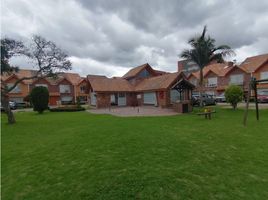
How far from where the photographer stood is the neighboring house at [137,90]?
2467 cm

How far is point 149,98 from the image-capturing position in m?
27.7

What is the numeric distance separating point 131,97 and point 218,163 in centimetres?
2703

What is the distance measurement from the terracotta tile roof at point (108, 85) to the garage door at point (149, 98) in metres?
3.58

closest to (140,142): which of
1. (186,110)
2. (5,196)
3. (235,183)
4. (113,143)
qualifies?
(113,143)

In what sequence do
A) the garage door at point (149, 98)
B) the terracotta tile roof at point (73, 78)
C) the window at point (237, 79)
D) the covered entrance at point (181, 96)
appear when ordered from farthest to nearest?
the terracotta tile roof at point (73, 78) → the window at point (237, 79) → the garage door at point (149, 98) → the covered entrance at point (181, 96)

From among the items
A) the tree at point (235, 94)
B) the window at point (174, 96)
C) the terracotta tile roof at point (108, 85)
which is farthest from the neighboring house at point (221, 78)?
the tree at point (235, 94)

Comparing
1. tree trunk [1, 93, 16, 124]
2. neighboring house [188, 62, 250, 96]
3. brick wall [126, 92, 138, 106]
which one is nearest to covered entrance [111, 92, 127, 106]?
brick wall [126, 92, 138, 106]

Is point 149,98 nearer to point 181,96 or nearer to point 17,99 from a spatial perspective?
point 181,96

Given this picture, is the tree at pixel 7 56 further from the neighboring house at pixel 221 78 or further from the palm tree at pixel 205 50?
the neighboring house at pixel 221 78

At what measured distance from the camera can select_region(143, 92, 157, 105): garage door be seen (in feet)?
86.7

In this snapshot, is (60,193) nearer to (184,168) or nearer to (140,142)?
(184,168)

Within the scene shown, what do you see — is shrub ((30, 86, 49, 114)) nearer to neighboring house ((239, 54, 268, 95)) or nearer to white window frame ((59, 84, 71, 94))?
white window frame ((59, 84, 71, 94))

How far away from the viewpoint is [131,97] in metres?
31.8

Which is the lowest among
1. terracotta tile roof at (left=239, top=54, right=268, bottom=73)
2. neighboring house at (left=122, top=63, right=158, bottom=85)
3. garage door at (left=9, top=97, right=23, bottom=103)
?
garage door at (left=9, top=97, right=23, bottom=103)
